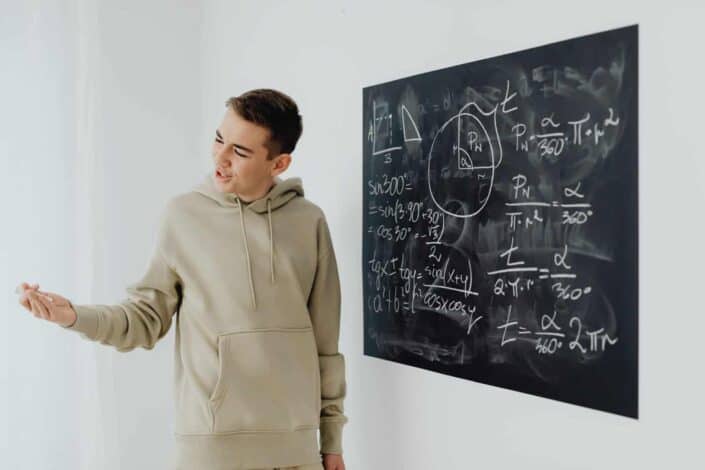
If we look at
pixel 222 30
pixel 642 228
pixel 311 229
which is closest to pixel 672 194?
pixel 642 228

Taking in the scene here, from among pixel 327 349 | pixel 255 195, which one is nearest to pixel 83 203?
pixel 255 195

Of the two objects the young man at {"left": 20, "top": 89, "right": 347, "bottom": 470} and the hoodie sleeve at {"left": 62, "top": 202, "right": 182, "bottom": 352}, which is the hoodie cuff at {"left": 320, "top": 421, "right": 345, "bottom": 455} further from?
the hoodie sleeve at {"left": 62, "top": 202, "right": 182, "bottom": 352}

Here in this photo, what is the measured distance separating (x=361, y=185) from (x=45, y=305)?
91 cm

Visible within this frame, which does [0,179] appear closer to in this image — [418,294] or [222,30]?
[222,30]

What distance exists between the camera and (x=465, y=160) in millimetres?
1788

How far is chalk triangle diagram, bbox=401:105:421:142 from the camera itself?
1.93 metres

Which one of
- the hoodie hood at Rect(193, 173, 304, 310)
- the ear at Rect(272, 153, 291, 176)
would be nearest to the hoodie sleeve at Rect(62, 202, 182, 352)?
the hoodie hood at Rect(193, 173, 304, 310)

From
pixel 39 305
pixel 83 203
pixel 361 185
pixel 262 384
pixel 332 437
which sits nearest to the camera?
pixel 39 305

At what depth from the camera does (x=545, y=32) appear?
62.8 inches

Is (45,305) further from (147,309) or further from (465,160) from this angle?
(465,160)

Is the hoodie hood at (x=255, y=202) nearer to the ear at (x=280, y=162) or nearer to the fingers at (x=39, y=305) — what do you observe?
the ear at (x=280, y=162)

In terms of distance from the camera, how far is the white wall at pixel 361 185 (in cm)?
136

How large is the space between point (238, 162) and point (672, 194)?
94 centimetres

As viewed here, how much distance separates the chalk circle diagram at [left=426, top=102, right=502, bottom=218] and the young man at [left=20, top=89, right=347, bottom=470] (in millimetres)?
330
